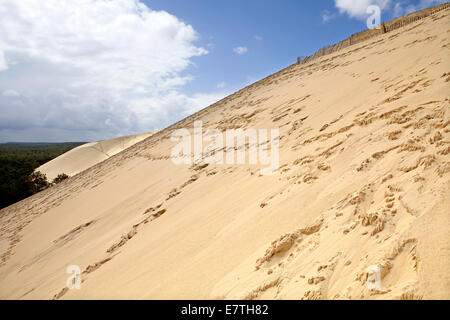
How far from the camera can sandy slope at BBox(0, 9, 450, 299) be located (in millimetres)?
1413

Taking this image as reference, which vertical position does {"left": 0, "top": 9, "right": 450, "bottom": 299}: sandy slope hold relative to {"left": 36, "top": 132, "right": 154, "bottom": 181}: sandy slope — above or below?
below

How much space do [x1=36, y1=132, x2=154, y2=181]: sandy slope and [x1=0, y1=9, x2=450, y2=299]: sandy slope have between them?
26.3 metres

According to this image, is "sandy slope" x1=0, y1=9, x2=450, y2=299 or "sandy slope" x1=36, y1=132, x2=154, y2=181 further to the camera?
"sandy slope" x1=36, y1=132, x2=154, y2=181

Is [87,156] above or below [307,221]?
above

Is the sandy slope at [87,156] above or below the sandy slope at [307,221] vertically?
above

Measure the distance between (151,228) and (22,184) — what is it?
66.6ft

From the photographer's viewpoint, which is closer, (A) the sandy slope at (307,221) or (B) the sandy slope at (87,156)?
(A) the sandy slope at (307,221)

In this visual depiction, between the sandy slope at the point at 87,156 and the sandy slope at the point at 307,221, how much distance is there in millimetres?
26274

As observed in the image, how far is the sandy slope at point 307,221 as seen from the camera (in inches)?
55.6

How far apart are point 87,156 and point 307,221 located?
108ft

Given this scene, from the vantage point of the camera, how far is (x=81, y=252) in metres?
3.57

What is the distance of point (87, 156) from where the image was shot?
3053 centimetres
